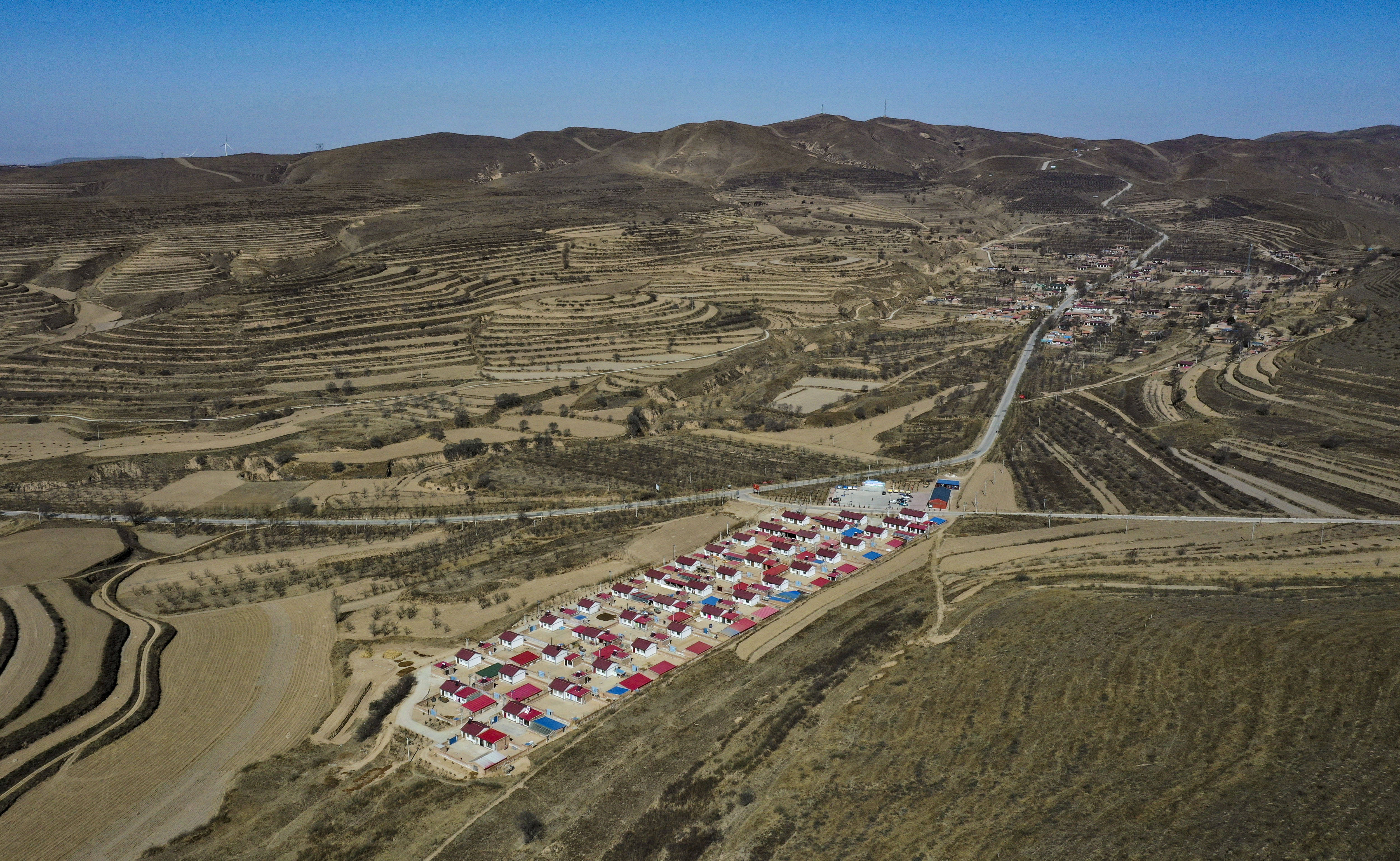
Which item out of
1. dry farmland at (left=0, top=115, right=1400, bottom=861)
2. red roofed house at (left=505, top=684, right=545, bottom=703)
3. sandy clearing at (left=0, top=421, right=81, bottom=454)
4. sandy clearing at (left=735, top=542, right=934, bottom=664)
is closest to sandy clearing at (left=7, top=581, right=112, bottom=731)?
dry farmland at (left=0, top=115, right=1400, bottom=861)

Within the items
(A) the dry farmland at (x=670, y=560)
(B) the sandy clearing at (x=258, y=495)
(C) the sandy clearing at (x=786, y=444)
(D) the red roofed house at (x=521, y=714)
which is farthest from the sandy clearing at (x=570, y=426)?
(D) the red roofed house at (x=521, y=714)

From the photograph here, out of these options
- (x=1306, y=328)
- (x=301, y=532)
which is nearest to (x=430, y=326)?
(x=301, y=532)

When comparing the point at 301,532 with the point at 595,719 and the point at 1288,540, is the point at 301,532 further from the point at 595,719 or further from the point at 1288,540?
the point at 1288,540

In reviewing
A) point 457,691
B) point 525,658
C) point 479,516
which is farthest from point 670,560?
point 457,691

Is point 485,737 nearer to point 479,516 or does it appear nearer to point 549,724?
point 549,724

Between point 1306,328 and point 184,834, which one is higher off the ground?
point 1306,328

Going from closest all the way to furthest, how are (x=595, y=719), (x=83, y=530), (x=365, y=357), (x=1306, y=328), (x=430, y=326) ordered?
(x=595, y=719) < (x=83, y=530) < (x=365, y=357) < (x=430, y=326) < (x=1306, y=328)

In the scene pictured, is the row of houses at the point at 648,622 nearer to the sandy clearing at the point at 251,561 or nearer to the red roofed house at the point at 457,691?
the red roofed house at the point at 457,691
